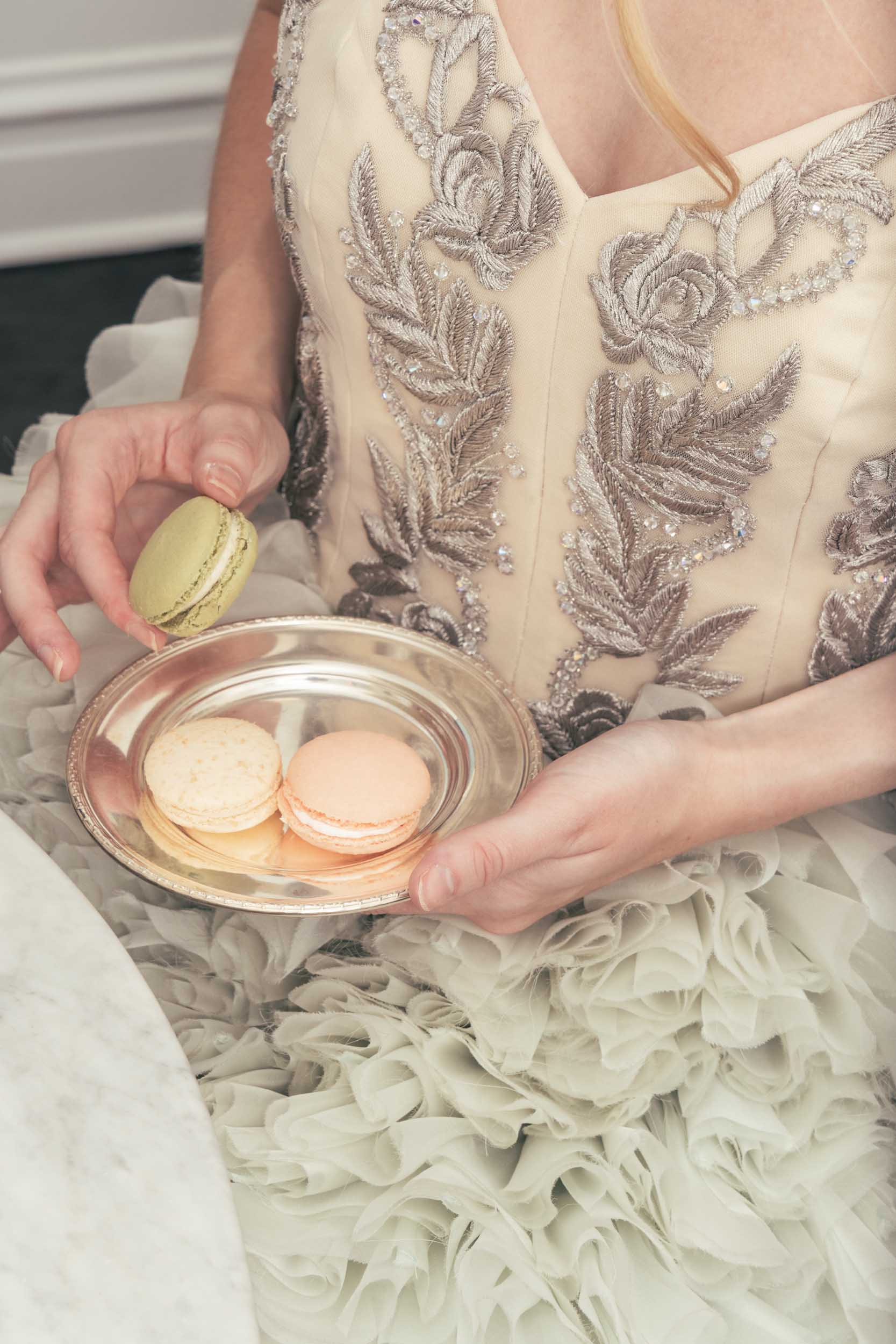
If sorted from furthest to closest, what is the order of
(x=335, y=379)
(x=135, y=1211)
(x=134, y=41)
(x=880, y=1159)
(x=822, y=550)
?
1. (x=134, y=41)
2. (x=335, y=379)
3. (x=822, y=550)
4. (x=880, y=1159)
5. (x=135, y=1211)

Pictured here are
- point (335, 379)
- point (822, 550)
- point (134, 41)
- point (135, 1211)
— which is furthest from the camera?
point (134, 41)

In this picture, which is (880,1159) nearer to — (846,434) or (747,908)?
(747,908)

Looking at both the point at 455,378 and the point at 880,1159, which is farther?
the point at 455,378

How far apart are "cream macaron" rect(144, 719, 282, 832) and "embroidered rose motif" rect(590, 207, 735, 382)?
13.9 inches

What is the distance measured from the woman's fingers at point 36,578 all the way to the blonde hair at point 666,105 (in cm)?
49

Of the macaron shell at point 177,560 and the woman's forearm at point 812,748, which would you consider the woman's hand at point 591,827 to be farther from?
the macaron shell at point 177,560

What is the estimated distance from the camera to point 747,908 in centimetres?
73

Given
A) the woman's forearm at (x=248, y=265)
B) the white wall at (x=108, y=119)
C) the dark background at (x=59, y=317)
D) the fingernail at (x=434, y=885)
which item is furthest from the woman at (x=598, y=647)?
the white wall at (x=108, y=119)

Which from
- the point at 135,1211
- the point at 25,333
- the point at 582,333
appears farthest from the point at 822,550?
the point at 25,333

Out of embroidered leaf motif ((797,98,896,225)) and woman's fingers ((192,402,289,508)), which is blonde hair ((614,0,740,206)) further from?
woman's fingers ((192,402,289,508))

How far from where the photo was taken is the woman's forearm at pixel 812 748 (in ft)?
2.56

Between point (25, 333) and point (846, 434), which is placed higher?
point (846, 434)

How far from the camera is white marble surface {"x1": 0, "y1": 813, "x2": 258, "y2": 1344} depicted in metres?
0.39

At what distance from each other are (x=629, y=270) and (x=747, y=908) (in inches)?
16.1
